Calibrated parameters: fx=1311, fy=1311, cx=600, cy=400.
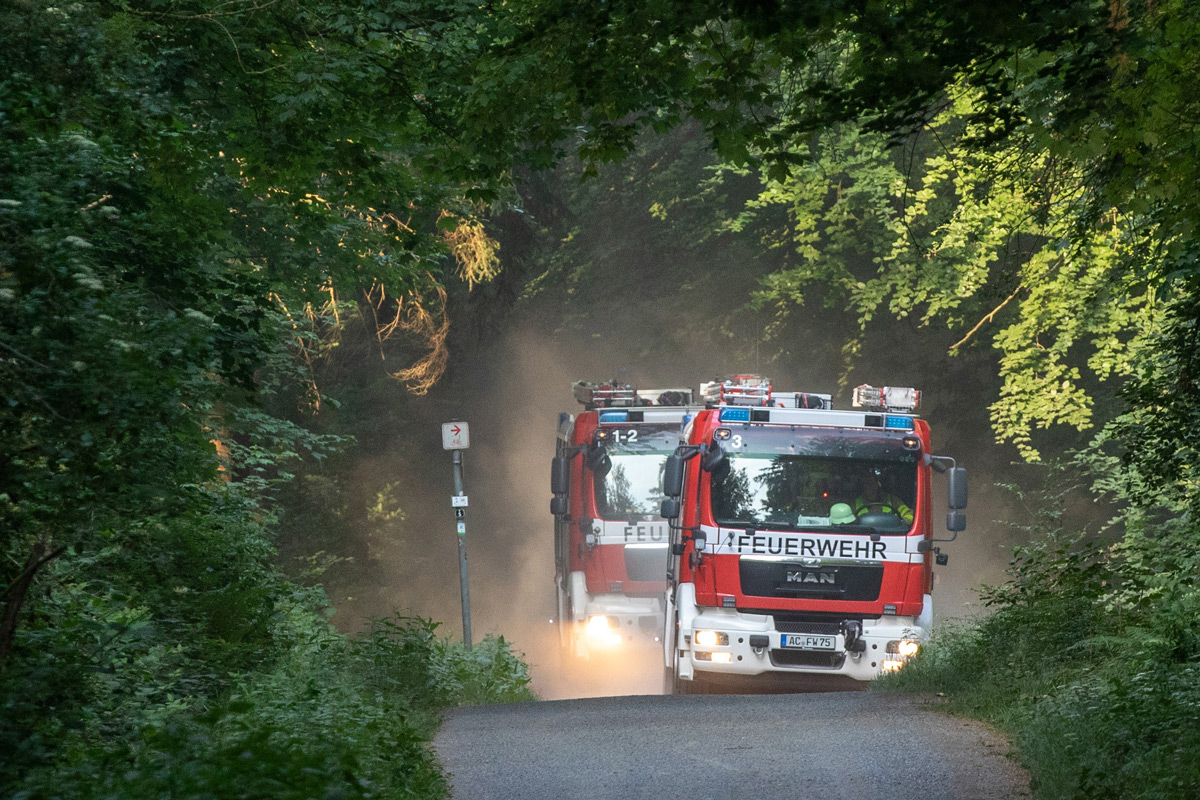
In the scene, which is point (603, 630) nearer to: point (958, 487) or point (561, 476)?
point (561, 476)

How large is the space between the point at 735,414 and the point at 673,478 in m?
0.86

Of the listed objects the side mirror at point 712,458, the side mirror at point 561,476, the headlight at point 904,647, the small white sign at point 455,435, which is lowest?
the headlight at point 904,647

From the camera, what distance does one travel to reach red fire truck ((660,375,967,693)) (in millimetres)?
12258

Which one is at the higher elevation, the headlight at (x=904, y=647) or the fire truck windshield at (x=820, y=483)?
the fire truck windshield at (x=820, y=483)

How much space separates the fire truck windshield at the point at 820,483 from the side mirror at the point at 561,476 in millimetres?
5008

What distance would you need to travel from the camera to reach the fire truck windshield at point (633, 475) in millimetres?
16781

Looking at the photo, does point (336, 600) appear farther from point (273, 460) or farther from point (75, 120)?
point (75, 120)

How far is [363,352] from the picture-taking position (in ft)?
96.3

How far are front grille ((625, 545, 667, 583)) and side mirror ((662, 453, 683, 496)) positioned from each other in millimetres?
3394

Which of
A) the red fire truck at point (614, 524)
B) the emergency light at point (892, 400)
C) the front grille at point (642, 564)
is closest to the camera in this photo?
the emergency light at point (892, 400)

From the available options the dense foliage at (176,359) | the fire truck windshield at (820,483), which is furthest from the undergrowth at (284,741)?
the fire truck windshield at (820,483)

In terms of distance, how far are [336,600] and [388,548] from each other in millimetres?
3446

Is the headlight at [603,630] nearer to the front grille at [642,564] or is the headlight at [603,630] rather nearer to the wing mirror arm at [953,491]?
the front grille at [642,564]

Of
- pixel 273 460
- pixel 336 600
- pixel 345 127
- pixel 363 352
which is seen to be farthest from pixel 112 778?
pixel 363 352
